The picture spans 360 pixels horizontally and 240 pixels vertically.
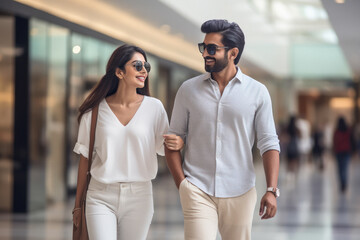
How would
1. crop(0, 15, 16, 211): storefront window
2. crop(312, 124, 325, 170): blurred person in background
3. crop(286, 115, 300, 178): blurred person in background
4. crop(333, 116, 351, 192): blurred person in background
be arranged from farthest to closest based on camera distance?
crop(312, 124, 325, 170): blurred person in background
crop(286, 115, 300, 178): blurred person in background
crop(333, 116, 351, 192): blurred person in background
crop(0, 15, 16, 211): storefront window

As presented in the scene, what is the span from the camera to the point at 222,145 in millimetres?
3748

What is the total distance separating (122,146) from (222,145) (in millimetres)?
599

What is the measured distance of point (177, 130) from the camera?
381cm

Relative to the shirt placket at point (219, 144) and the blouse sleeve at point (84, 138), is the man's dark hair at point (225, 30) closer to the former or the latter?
the shirt placket at point (219, 144)

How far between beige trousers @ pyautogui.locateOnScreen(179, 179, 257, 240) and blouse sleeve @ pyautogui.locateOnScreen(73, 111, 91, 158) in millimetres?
644

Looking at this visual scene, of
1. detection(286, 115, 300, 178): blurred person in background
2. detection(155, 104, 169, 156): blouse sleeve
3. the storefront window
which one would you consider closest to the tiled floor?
detection(286, 115, 300, 178): blurred person in background

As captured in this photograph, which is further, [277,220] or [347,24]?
[277,220]

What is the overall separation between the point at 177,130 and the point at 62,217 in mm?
6875

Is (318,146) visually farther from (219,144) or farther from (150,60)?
(219,144)

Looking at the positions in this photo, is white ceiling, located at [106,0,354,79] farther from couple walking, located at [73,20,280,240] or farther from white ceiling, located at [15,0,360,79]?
couple walking, located at [73,20,280,240]

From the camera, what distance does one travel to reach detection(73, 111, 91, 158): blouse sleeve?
396 cm

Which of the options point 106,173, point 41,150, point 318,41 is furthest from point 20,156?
point 106,173

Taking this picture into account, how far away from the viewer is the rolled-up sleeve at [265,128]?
3689mm

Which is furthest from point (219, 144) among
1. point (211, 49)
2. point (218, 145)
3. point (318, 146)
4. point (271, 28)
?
point (318, 146)
